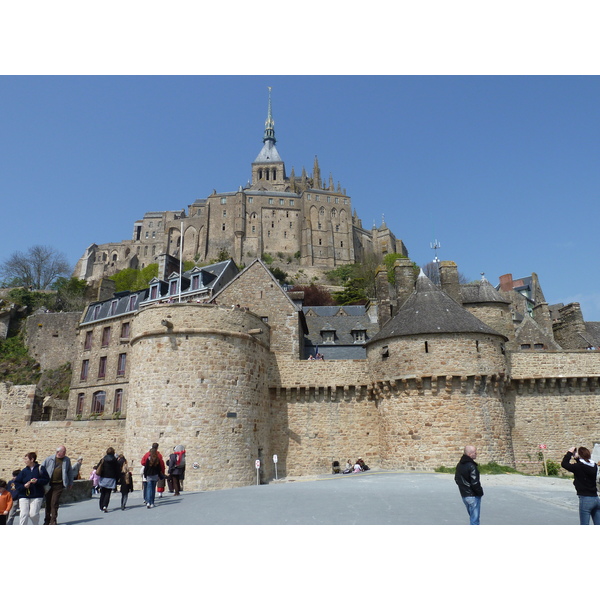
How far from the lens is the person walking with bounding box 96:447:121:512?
11.0m

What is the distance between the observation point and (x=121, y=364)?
3150 cm

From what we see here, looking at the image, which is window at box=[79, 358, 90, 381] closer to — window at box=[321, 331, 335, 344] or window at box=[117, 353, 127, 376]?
window at box=[117, 353, 127, 376]

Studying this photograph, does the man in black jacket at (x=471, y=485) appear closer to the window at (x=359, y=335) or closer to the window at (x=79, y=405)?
the window at (x=359, y=335)

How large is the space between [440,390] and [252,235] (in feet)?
282

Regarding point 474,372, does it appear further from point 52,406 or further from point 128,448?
point 52,406

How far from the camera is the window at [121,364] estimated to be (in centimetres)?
3120

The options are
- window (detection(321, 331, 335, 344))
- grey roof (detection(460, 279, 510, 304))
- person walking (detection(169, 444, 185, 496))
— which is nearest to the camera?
person walking (detection(169, 444, 185, 496))

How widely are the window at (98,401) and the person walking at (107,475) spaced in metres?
21.7

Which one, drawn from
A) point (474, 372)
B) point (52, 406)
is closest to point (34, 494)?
point (474, 372)

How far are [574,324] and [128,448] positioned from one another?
28.3 meters

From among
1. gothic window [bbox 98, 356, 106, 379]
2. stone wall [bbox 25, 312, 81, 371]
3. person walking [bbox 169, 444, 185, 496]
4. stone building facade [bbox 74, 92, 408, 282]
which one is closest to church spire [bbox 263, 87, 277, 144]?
stone building facade [bbox 74, 92, 408, 282]

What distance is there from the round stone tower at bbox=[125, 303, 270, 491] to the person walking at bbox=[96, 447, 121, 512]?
5.45m

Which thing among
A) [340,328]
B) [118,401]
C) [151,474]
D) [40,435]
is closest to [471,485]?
[151,474]

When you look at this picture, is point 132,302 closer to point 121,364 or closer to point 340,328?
point 121,364
